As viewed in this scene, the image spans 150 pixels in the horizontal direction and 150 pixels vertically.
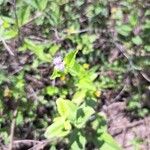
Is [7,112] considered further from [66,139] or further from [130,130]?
[130,130]

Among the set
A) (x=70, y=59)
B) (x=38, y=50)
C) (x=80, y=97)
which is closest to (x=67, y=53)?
(x=38, y=50)

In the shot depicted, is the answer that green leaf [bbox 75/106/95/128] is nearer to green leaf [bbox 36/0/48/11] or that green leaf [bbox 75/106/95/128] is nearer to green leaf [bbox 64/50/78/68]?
green leaf [bbox 64/50/78/68]

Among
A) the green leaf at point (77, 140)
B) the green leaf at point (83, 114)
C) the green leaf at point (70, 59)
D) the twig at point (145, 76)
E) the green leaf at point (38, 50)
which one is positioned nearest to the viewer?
the green leaf at point (70, 59)

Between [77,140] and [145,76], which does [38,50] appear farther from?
[145,76]

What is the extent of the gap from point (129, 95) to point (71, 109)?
75 centimetres

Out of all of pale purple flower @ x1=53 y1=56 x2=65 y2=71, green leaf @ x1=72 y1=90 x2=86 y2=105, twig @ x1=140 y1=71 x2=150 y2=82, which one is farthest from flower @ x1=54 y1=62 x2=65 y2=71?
twig @ x1=140 y1=71 x2=150 y2=82

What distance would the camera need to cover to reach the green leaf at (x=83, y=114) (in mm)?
1887

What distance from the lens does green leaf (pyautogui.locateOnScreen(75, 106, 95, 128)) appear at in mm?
1887

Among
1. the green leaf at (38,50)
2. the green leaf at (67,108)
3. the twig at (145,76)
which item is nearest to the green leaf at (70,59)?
the green leaf at (67,108)

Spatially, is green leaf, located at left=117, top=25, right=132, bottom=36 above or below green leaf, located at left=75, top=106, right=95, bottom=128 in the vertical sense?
above

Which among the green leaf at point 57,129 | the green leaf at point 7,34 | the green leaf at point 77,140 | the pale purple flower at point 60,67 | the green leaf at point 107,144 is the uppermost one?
the green leaf at point 7,34

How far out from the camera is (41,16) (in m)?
2.26

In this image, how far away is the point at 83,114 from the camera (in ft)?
6.25

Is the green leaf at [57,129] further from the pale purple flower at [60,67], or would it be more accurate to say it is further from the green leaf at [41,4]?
the green leaf at [41,4]
